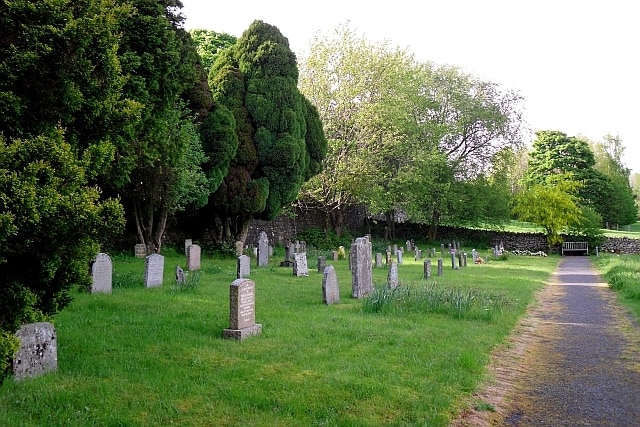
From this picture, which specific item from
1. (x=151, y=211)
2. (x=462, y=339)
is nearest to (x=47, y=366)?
(x=462, y=339)

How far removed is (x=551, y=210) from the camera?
37.8 meters

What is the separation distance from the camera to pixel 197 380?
6.08 m

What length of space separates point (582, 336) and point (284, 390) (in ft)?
20.7

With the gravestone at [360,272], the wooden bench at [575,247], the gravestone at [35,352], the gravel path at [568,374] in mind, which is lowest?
the gravel path at [568,374]

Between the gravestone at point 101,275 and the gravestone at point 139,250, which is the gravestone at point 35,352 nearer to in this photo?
the gravestone at point 101,275

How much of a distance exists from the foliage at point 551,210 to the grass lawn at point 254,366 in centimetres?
2841

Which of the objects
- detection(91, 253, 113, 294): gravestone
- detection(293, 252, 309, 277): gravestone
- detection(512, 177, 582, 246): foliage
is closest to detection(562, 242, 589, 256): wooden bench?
detection(512, 177, 582, 246): foliage

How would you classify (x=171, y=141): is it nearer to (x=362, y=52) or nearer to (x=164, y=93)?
(x=164, y=93)

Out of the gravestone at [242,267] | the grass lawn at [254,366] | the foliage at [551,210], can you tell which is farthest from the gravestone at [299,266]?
the foliage at [551,210]

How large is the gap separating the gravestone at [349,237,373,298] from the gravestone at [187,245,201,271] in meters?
6.32

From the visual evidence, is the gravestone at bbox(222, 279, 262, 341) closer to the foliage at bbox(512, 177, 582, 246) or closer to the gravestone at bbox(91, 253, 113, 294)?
the gravestone at bbox(91, 253, 113, 294)

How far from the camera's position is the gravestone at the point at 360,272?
523 inches

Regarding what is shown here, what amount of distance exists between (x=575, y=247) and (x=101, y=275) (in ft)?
112

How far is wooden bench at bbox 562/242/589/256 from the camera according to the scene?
125 ft
